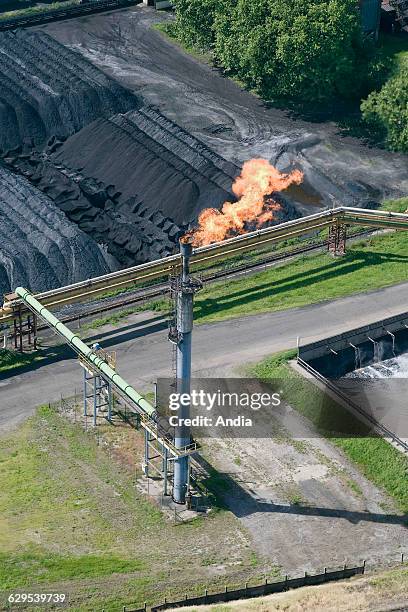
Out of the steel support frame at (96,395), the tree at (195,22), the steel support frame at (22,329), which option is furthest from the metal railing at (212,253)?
the tree at (195,22)

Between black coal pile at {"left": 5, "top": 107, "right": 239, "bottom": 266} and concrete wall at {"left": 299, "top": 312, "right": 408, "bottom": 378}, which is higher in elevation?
black coal pile at {"left": 5, "top": 107, "right": 239, "bottom": 266}

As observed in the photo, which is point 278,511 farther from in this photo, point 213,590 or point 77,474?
point 77,474

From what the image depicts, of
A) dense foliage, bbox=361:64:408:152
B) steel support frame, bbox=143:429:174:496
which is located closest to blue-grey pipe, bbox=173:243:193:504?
steel support frame, bbox=143:429:174:496

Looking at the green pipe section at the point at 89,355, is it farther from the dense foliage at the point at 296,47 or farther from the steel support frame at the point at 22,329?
the dense foliage at the point at 296,47

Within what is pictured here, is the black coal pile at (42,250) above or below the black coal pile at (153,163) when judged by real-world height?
below

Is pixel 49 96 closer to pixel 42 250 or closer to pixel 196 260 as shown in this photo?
pixel 42 250

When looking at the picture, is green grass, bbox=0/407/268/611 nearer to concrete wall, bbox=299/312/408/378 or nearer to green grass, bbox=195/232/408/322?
concrete wall, bbox=299/312/408/378

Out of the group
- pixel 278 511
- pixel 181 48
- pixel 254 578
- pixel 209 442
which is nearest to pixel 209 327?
pixel 209 442
